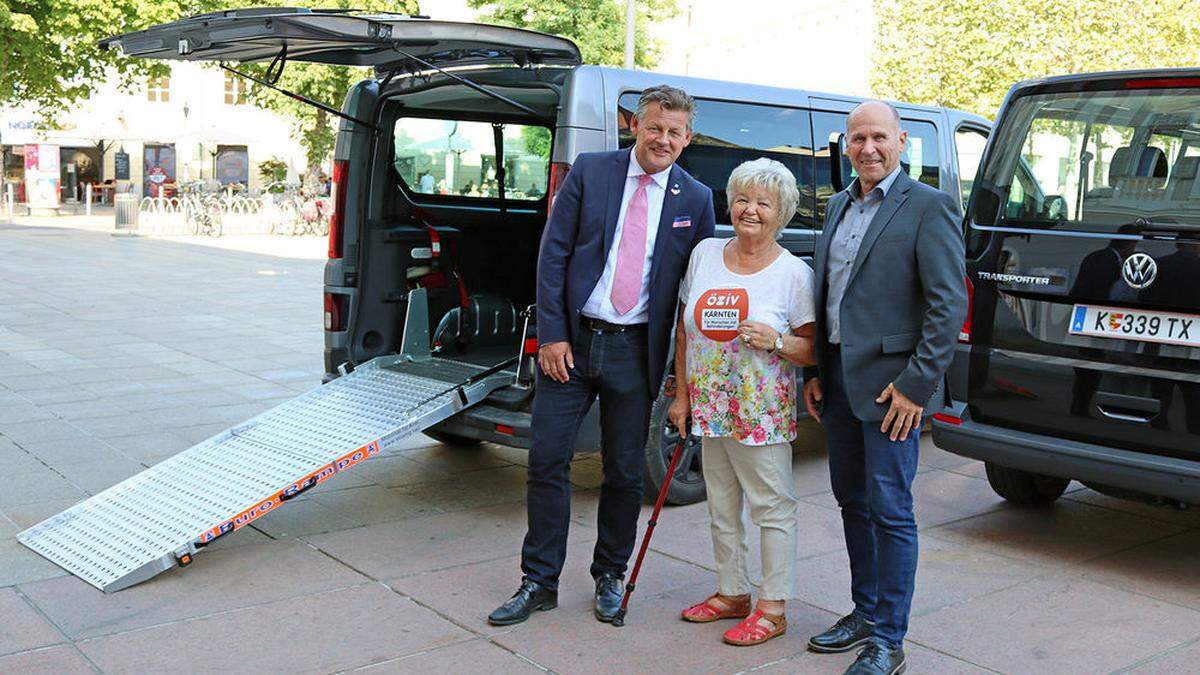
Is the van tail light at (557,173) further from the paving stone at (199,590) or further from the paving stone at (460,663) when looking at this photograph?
the paving stone at (460,663)

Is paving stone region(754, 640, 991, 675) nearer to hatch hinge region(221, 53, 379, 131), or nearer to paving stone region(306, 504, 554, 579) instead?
paving stone region(306, 504, 554, 579)

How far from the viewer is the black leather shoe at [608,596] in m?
4.32

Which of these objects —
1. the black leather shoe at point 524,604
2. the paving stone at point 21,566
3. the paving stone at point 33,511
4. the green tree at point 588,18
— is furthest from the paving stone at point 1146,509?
the green tree at point 588,18

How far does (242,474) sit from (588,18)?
100 feet

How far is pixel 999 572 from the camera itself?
5.02 m

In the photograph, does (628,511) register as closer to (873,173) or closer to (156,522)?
(873,173)

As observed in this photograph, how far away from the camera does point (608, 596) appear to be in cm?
438

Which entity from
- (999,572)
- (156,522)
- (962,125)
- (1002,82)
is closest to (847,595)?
(999,572)

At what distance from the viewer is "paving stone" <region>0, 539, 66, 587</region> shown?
15.1 ft

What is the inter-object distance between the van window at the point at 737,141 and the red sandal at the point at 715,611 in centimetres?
199

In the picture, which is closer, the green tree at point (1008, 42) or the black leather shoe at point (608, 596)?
Result: the black leather shoe at point (608, 596)

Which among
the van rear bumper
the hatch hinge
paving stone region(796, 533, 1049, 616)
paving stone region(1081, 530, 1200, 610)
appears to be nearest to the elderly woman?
paving stone region(796, 533, 1049, 616)

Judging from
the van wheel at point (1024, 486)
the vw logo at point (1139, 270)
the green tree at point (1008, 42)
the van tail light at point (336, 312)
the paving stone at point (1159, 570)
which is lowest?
the paving stone at point (1159, 570)

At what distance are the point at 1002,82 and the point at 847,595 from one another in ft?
75.0
